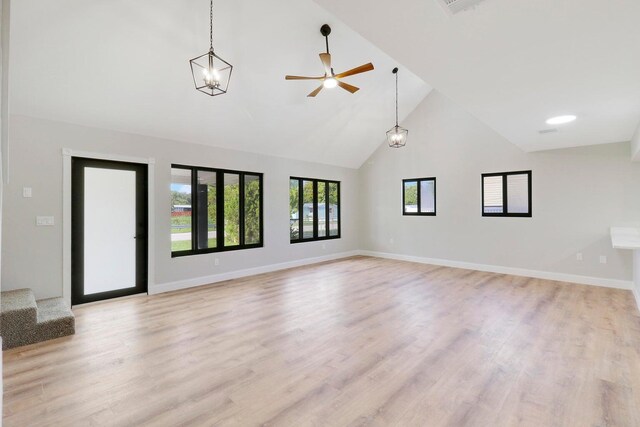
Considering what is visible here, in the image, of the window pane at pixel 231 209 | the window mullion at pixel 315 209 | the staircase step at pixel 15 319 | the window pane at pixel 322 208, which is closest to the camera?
the staircase step at pixel 15 319

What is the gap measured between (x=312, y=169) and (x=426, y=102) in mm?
3215

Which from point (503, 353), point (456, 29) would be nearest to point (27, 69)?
point (456, 29)

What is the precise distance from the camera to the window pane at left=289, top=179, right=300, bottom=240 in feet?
24.2

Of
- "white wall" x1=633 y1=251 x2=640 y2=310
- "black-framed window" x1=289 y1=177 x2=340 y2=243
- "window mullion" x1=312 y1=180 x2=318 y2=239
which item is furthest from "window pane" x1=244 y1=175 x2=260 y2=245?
"white wall" x1=633 y1=251 x2=640 y2=310

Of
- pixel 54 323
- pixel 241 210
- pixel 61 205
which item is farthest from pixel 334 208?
pixel 54 323

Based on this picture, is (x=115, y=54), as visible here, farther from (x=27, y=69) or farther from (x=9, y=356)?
(x=9, y=356)

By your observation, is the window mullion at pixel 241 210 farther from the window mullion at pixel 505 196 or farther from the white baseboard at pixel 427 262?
the window mullion at pixel 505 196

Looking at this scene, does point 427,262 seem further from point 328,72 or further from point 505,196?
point 328,72

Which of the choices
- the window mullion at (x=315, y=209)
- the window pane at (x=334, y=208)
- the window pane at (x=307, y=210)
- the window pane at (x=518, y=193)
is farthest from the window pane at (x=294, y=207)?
the window pane at (x=518, y=193)

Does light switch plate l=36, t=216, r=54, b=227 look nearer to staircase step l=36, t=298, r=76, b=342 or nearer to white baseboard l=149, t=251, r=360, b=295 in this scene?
staircase step l=36, t=298, r=76, b=342

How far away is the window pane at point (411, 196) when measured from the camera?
7715 millimetres

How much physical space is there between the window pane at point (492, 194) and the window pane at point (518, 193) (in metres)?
0.17

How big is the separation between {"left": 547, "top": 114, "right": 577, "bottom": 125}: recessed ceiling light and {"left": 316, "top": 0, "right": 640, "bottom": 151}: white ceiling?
0.53 feet

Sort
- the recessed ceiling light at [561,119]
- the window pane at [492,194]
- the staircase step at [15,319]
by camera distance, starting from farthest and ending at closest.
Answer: the window pane at [492,194]
the recessed ceiling light at [561,119]
the staircase step at [15,319]
